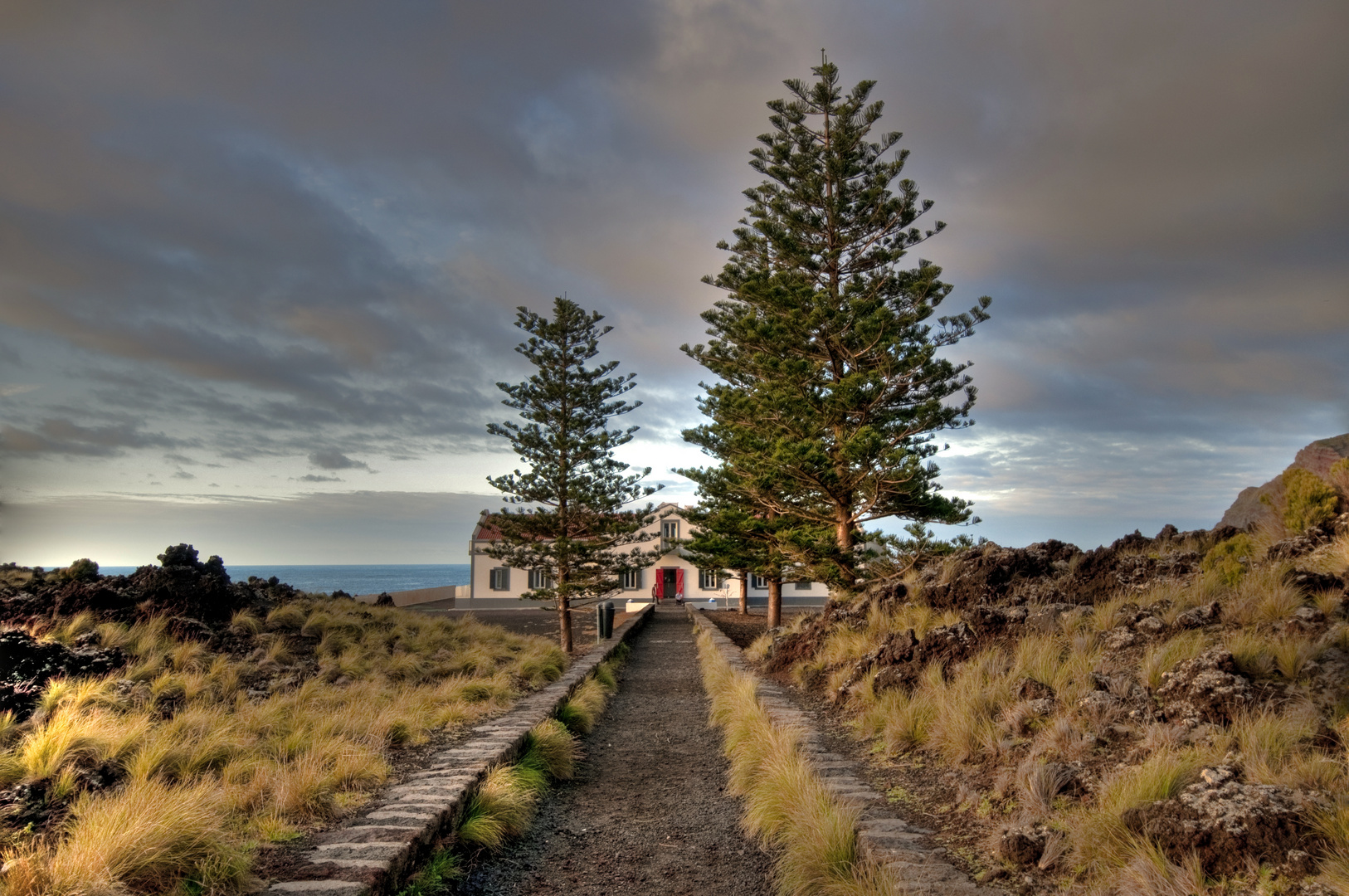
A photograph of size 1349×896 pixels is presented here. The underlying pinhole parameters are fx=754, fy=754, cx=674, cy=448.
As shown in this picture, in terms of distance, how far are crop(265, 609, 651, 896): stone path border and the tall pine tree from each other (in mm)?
7467

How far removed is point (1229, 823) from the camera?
2447 millimetres

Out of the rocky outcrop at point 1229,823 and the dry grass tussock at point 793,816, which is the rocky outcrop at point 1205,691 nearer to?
the rocky outcrop at point 1229,823

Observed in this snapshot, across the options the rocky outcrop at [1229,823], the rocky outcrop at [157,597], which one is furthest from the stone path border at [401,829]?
the rocky outcrop at [157,597]

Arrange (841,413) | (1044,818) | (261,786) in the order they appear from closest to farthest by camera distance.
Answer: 1. (1044,818)
2. (261,786)
3. (841,413)

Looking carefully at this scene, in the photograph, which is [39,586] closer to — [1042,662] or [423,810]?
[423,810]

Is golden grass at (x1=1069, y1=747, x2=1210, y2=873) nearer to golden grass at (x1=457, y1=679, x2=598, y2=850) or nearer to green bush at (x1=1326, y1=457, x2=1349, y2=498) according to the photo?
golden grass at (x1=457, y1=679, x2=598, y2=850)

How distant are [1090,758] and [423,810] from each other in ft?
10.0

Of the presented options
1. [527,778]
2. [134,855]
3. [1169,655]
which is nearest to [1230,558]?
[1169,655]

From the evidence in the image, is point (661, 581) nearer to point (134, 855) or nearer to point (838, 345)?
point (838, 345)

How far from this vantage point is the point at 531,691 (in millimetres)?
8188

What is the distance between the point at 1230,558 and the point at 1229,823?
4.19 m

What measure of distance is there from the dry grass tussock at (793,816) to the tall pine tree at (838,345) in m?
6.53

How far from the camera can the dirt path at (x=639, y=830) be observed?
3.47 m

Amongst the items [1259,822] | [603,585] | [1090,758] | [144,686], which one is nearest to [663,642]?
[603,585]
